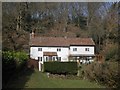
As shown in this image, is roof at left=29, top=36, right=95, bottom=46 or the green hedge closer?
the green hedge

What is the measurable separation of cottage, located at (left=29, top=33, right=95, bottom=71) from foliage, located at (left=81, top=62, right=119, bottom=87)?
20.0 metres

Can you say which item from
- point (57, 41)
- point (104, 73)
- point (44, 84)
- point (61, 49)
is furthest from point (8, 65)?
point (57, 41)

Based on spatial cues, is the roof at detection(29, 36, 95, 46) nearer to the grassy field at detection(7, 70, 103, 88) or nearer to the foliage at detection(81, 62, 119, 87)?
the foliage at detection(81, 62, 119, 87)

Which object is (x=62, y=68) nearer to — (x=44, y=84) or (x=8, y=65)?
(x=44, y=84)

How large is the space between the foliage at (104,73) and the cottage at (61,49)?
20010mm

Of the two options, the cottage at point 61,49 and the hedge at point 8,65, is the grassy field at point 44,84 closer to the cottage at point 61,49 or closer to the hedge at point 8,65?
the hedge at point 8,65

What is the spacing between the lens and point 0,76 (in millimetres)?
17547

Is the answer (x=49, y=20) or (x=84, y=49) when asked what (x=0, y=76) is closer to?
(x=84, y=49)

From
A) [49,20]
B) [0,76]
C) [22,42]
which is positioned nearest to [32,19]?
[49,20]

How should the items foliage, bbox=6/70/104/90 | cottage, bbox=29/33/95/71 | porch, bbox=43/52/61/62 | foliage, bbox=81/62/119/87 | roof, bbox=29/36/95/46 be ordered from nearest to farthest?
foliage, bbox=81/62/119/87 < foliage, bbox=6/70/104/90 < porch, bbox=43/52/61/62 < cottage, bbox=29/33/95/71 < roof, bbox=29/36/95/46

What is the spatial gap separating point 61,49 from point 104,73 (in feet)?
101

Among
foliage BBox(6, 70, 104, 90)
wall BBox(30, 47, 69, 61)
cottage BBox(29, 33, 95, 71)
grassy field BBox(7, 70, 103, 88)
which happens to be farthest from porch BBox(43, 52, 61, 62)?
grassy field BBox(7, 70, 103, 88)

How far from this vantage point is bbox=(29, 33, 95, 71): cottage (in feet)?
167

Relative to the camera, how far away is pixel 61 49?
171ft
